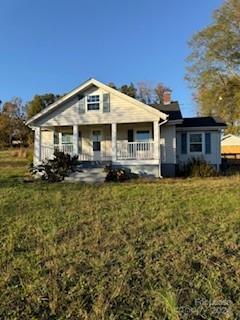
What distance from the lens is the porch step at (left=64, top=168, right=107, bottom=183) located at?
17.1 meters

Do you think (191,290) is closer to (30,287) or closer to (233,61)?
(30,287)

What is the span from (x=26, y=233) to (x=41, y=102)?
154 feet

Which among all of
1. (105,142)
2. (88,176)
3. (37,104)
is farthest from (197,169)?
(37,104)

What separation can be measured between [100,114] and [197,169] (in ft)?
19.8

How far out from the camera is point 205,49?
32906 millimetres

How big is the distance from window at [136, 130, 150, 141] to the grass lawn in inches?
434

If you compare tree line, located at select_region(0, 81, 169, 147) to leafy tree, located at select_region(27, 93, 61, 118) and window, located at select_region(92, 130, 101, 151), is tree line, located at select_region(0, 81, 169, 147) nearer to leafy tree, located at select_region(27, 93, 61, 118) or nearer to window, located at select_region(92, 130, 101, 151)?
leafy tree, located at select_region(27, 93, 61, 118)

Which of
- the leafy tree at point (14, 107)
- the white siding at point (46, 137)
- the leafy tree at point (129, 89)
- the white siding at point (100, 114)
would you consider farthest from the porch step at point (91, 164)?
the leafy tree at point (129, 89)

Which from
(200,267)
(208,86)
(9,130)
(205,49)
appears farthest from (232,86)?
(200,267)

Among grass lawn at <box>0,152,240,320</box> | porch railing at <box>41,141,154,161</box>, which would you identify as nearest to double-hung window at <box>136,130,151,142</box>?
porch railing at <box>41,141,154,161</box>

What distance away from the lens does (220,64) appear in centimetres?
3306

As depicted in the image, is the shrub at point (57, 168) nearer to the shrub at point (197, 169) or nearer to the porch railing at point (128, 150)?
the porch railing at point (128, 150)

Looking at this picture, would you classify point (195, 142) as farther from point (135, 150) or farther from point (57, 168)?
point (57, 168)

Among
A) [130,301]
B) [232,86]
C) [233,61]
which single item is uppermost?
[233,61]
